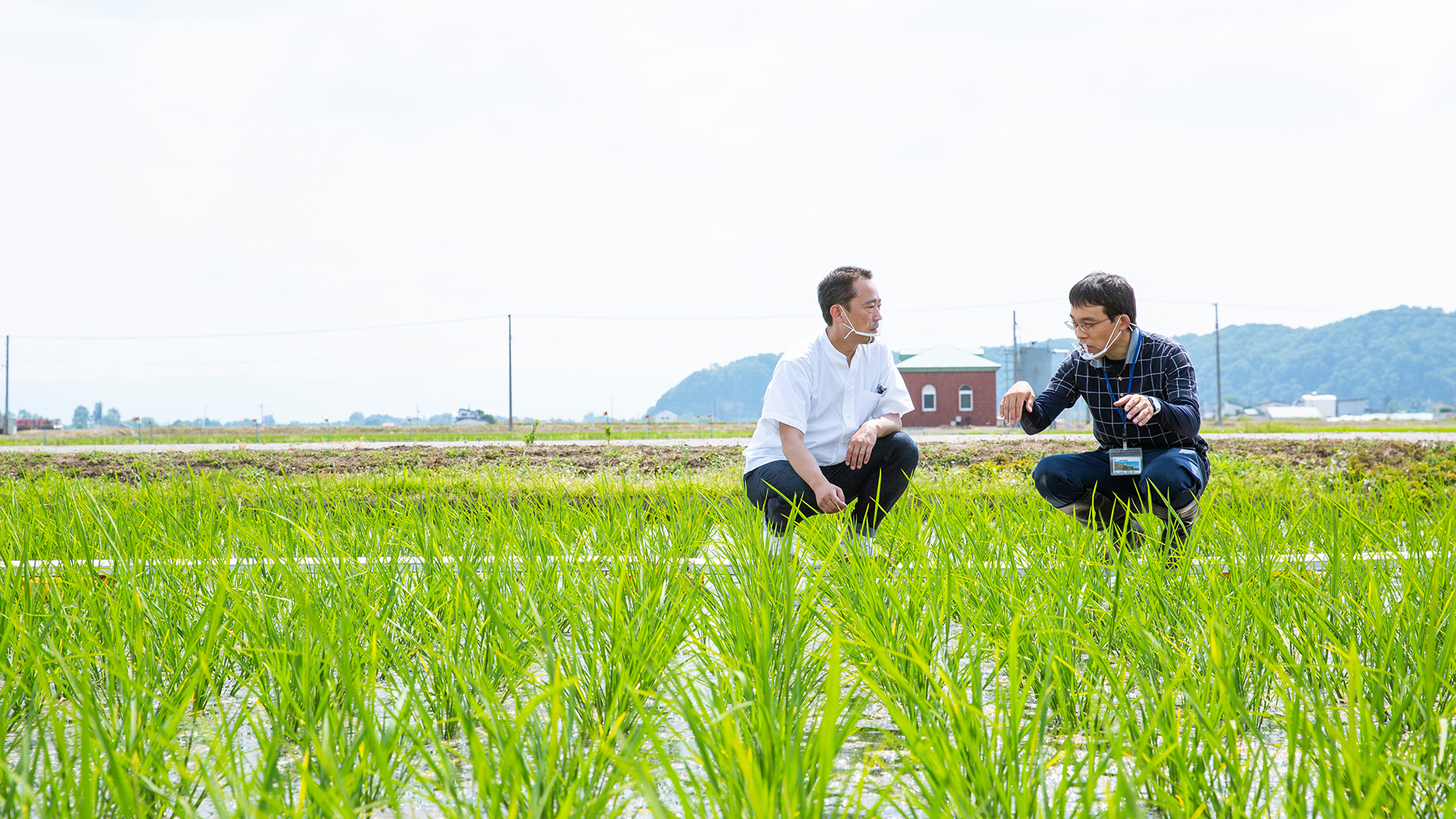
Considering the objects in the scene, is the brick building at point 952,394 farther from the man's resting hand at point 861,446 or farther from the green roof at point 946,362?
the man's resting hand at point 861,446

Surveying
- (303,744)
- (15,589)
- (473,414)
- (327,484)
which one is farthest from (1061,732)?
(473,414)

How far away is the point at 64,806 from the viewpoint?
104cm

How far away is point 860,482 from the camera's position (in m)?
3.41

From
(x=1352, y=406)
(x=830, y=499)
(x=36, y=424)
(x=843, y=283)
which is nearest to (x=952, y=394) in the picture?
(x=843, y=283)

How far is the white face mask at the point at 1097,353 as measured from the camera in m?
2.90

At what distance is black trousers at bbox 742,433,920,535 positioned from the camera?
10.7ft

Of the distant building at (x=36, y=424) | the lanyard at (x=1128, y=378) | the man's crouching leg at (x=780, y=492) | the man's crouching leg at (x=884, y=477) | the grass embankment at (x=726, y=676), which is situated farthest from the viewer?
the distant building at (x=36, y=424)

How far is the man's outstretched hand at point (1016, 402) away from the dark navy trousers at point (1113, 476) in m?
0.18

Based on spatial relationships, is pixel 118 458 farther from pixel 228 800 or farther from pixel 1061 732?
pixel 1061 732

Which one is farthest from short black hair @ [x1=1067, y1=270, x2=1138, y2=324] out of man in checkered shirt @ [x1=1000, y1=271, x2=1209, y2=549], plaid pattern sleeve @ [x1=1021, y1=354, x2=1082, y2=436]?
plaid pattern sleeve @ [x1=1021, y1=354, x2=1082, y2=436]

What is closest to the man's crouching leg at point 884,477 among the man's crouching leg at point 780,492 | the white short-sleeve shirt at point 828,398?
the white short-sleeve shirt at point 828,398

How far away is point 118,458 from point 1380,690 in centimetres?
1252

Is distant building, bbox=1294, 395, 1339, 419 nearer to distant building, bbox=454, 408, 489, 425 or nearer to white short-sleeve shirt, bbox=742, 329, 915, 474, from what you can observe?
distant building, bbox=454, 408, 489, 425

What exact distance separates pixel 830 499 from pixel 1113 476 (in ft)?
3.15
